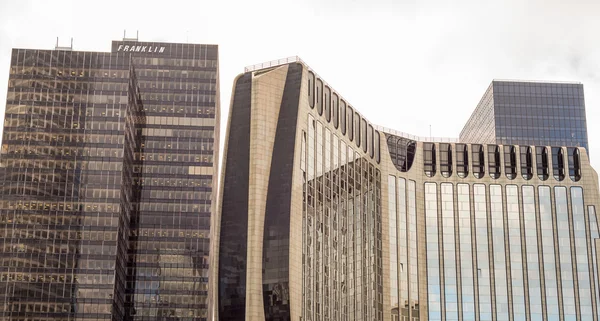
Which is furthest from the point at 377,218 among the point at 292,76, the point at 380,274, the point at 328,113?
the point at 292,76

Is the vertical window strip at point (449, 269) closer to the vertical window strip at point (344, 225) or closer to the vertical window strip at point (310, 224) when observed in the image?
the vertical window strip at point (344, 225)

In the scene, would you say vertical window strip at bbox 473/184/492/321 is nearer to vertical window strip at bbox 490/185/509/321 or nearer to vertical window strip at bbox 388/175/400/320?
vertical window strip at bbox 490/185/509/321

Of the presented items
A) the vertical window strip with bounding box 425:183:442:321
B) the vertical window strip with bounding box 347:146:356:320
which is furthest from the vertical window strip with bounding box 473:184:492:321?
the vertical window strip with bounding box 347:146:356:320

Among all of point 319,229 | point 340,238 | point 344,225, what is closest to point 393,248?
point 344,225

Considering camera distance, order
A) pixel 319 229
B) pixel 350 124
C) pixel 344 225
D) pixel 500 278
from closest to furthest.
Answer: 1. pixel 319 229
2. pixel 344 225
3. pixel 350 124
4. pixel 500 278

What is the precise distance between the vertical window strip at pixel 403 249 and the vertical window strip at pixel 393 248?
1006mm

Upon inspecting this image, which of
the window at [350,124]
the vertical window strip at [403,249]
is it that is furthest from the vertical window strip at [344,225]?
the vertical window strip at [403,249]

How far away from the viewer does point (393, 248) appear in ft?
629

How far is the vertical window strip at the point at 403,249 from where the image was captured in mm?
190625

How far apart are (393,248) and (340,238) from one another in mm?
20229

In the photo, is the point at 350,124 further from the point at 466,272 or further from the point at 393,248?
the point at 466,272

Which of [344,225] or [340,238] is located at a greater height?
[344,225]

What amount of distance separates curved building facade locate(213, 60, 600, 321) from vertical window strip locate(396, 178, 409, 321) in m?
0.21

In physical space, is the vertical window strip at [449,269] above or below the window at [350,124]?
below
